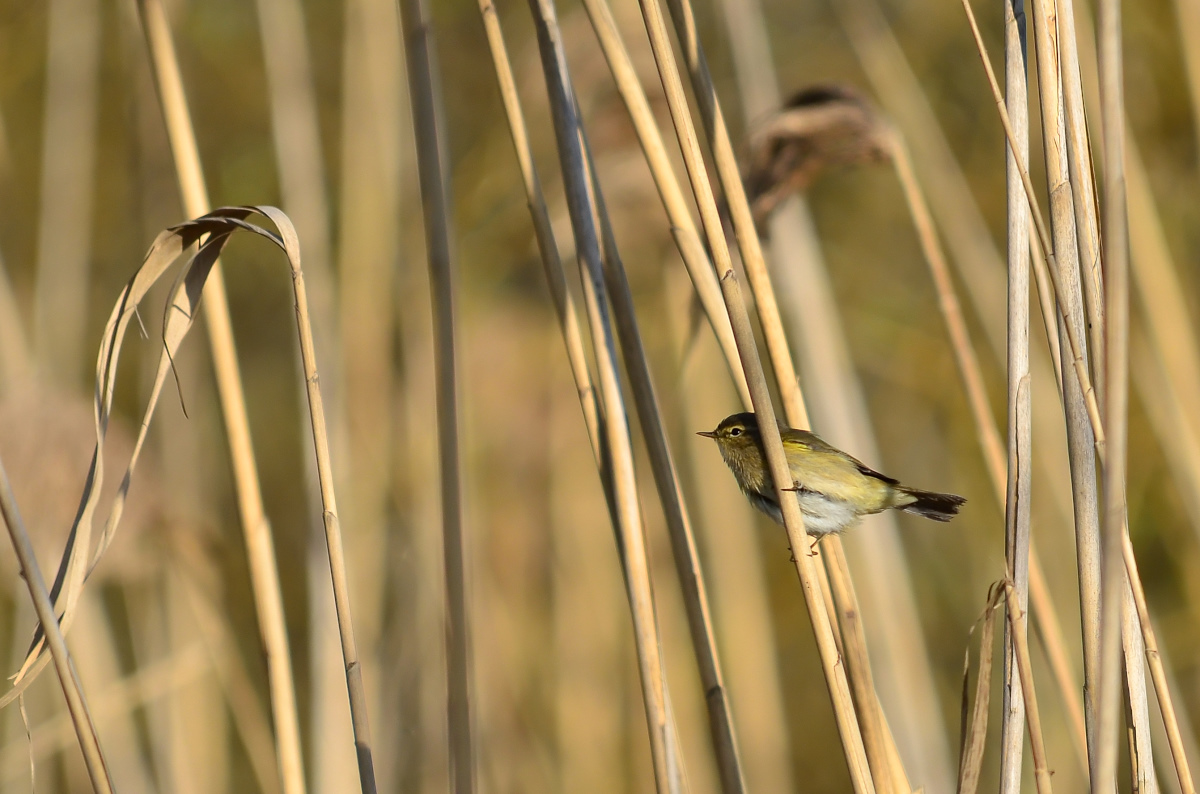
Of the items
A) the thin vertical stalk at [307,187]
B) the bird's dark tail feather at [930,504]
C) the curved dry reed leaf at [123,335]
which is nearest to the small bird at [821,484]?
the bird's dark tail feather at [930,504]

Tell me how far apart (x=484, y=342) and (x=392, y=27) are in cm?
128

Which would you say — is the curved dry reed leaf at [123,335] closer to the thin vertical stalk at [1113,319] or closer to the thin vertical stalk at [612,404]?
the thin vertical stalk at [612,404]

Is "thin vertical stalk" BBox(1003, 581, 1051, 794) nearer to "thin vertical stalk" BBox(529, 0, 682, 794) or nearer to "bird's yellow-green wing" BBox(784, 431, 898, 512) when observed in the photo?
"thin vertical stalk" BBox(529, 0, 682, 794)

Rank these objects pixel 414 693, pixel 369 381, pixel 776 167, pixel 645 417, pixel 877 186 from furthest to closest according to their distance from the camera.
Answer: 1. pixel 877 186
2. pixel 369 381
3. pixel 414 693
4. pixel 776 167
5. pixel 645 417

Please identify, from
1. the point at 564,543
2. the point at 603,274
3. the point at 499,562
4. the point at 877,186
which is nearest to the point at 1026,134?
the point at 603,274

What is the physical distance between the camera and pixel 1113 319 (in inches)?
35.6

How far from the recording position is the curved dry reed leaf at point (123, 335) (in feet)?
3.81

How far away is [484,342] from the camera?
3.56 meters

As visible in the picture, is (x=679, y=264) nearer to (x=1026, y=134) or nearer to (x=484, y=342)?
(x=484, y=342)

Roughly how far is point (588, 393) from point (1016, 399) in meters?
0.68

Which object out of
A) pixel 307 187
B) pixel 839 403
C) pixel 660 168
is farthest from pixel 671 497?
pixel 307 187

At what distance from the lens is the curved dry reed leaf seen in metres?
1.16

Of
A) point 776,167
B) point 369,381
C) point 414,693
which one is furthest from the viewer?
point 369,381

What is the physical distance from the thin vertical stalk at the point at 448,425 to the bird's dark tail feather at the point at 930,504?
0.98m
